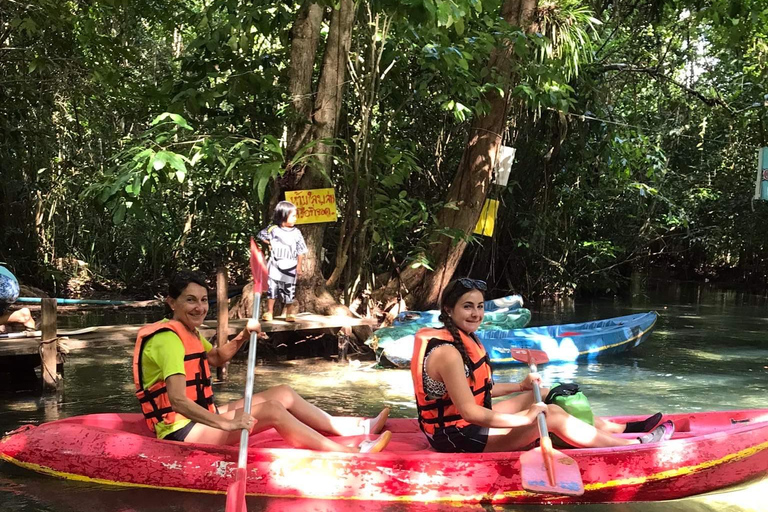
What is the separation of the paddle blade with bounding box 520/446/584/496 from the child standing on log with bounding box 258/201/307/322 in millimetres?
4483

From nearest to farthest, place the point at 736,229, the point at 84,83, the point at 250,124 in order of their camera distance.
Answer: the point at 250,124 < the point at 84,83 < the point at 736,229

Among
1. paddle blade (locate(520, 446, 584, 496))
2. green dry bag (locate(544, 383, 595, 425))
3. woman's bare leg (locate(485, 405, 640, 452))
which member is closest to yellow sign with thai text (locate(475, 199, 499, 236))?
green dry bag (locate(544, 383, 595, 425))

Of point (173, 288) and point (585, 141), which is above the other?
point (585, 141)

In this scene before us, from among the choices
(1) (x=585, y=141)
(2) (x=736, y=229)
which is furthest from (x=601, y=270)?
(2) (x=736, y=229)

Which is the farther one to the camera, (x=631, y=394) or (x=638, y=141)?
(x=638, y=141)

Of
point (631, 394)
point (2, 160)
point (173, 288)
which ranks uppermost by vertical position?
point (2, 160)

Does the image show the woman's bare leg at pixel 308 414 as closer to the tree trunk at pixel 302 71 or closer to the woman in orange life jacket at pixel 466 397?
the woman in orange life jacket at pixel 466 397

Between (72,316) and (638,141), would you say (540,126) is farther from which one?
(72,316)

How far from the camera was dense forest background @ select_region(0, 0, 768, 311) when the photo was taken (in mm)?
8781

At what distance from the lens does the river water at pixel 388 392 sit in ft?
14.2

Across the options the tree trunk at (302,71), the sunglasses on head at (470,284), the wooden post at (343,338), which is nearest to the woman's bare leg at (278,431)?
the sunglasses on head at (470,284)

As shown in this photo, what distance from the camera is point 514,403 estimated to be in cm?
451

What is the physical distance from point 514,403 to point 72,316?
9377mm

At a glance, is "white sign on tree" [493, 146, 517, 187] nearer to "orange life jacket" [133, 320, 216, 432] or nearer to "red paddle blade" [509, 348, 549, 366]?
"red paddle blade" [509, 348, 549, 366]
